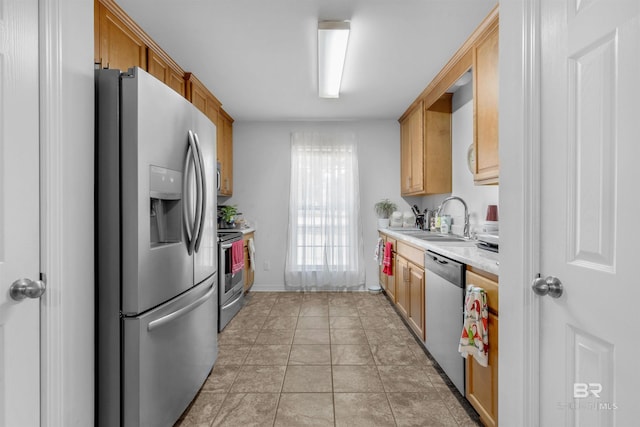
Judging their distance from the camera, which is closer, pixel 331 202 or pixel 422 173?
pixel 422 173

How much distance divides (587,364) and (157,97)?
182cm

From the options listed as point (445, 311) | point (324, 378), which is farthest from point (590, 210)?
point (324, 378)

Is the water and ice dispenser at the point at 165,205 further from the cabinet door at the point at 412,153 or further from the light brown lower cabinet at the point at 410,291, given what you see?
the cabinet door at the point at 412,153

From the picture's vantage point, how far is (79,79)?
3.94 ft

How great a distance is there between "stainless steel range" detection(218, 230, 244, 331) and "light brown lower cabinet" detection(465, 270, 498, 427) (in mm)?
2146

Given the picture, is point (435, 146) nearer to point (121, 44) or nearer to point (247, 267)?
point (247, 267)

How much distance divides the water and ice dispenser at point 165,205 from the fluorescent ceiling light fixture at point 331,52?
1.42 meters

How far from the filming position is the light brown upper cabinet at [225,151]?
414 centimetres

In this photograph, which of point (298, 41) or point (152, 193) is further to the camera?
point (298, 41)

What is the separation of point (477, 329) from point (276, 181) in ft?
11.9

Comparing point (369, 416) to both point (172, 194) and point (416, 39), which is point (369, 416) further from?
point (416, 39)

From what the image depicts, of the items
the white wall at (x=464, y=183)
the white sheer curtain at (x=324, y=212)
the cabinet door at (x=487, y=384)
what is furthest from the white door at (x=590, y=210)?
the white sheer curtain at (x=324, y=212)

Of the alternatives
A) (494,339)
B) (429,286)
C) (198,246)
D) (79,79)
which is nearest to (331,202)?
(429,286)

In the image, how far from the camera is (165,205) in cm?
166
